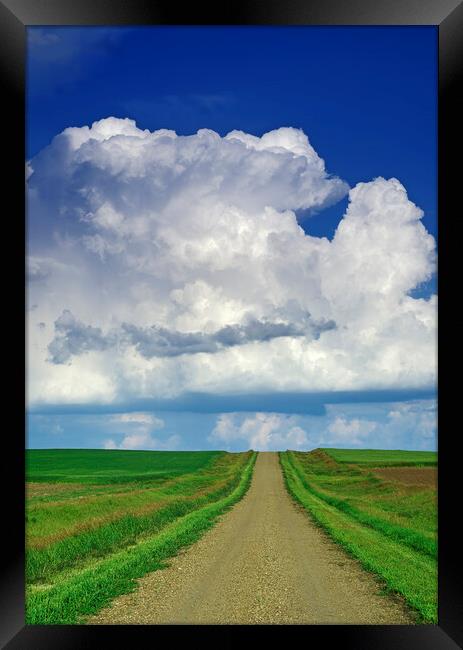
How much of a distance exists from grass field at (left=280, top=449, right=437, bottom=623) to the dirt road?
345 mm

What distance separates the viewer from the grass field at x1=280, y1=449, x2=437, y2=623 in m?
8.47

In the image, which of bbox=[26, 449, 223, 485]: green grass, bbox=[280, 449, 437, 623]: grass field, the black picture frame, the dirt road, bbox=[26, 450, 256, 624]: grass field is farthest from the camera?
bbox=[26, 449, 223, 485]: green grass

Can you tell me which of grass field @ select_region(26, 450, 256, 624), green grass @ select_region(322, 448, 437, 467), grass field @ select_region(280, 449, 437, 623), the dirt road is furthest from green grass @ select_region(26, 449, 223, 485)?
the dirt road

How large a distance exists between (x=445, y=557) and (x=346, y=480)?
95.3 feet

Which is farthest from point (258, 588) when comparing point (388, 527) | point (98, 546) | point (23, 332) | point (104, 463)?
point (104, 463)

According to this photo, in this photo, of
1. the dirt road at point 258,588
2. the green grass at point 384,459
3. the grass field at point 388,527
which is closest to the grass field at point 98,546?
the dirt road at point 258,588

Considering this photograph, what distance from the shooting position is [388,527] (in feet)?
47.2

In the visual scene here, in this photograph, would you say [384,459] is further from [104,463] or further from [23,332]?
[23,332]

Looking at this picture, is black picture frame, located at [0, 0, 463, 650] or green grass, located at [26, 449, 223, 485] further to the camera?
green grass, located at [26, 449, 223, 485]

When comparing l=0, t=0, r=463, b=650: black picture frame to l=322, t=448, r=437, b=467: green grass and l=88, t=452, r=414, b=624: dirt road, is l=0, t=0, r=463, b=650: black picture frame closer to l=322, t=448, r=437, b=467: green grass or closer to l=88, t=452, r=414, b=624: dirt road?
l=88, t=452, r=414, b=624: dirt road

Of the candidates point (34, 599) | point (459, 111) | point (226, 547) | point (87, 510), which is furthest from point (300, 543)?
point (459, 111)

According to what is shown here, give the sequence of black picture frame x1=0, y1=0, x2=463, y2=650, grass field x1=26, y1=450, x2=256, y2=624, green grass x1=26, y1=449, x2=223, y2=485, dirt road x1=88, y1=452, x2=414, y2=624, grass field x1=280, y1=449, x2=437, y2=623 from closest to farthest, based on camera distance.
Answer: black picture frame x1=0, y1=0, x2=463, y2=650 < dirt road x1=88, y1=452, x2=414, y2=624 < grass field x1=26, y1=450, x2=256, y2=624 < grass field x1=280, y1=449, x2=437, y2=623 < green grass x1=26, y1=449, x2=223, y2=485

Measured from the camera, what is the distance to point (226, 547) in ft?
39.0

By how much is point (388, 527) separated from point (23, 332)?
37.5 feet
